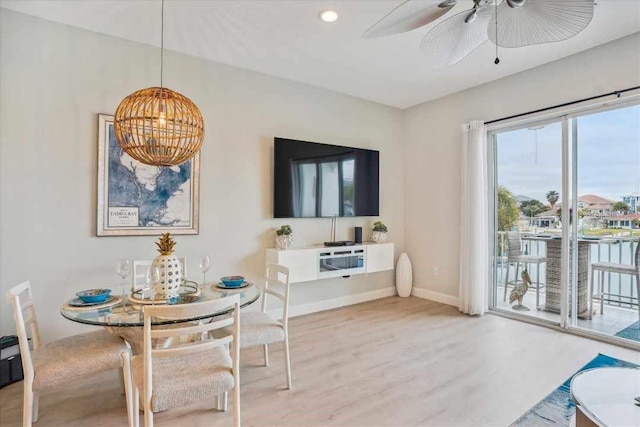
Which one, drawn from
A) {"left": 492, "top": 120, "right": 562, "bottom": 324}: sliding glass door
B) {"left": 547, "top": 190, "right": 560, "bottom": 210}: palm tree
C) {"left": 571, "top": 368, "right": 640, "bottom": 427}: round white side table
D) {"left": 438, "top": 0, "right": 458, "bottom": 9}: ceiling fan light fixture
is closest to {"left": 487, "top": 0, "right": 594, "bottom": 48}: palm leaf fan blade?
{"left": 438, "top": 0, "right": 458, "bottom": 9}: ceiling fan light fixture

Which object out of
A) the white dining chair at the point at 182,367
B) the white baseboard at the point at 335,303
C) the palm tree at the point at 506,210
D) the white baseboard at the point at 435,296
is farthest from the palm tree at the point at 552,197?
the white dining chair at the point at 182,367

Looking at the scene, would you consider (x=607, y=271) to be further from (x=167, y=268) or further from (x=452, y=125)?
(x=167, y=268)

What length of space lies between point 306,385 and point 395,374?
728mm

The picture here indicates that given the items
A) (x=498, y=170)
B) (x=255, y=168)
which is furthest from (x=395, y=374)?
(x=498, y=170)

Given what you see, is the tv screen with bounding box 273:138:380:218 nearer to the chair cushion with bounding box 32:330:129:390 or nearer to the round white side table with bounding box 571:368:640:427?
the chair cushion with bounding box 32:330:129:390

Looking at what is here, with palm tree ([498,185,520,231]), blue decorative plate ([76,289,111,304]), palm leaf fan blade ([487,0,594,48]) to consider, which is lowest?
blue decorative plate ([76,289,111,304])

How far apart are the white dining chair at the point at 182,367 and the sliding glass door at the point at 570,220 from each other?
367 centimetres

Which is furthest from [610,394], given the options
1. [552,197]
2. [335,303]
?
[335,303]

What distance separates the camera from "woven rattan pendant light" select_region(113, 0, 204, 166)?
2158 mm

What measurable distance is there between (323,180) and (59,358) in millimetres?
3128

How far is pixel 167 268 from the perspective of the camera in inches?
88.7

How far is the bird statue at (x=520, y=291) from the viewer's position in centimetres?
419

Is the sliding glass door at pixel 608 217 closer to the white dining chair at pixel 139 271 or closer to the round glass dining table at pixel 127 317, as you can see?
the round glass dining table at pixel 127 317

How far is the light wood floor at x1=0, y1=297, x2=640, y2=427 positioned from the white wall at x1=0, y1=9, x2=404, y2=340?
95 cm
